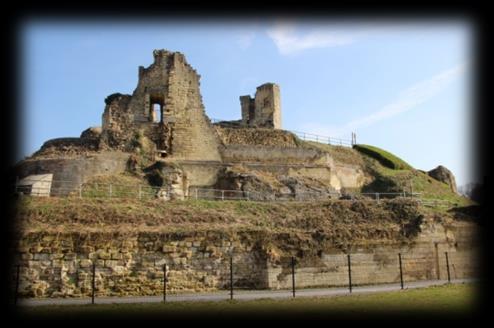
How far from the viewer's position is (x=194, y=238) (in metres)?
19.9

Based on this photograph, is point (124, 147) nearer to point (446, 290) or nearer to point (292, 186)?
point (292, 186)

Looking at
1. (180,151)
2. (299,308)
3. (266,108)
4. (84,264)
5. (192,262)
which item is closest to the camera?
(299,308)

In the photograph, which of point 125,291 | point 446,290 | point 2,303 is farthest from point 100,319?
point 446,290

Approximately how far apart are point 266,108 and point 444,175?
18.3 meters

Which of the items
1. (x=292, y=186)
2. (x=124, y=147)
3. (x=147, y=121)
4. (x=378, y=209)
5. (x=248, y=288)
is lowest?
(x=248, y=288)

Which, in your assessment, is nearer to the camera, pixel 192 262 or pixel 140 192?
pixel 192 262

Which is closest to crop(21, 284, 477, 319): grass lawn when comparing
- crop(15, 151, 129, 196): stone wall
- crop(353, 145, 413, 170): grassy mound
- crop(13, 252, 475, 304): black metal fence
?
crop(13, 252, 475, 304): black metal fence

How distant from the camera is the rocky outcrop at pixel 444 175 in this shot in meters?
44.8

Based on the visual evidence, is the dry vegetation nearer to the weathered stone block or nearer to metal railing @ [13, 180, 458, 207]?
the weathered stone block

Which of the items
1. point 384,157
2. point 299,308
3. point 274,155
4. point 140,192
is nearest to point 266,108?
point 274,155

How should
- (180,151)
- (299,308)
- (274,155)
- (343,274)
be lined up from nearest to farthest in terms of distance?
(299,308) < (343,274) < (180,151) < (274,155)

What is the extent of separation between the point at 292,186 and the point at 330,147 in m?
14.3

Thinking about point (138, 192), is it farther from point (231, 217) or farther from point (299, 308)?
point (299, 308)

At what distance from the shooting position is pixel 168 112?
3425 cm
